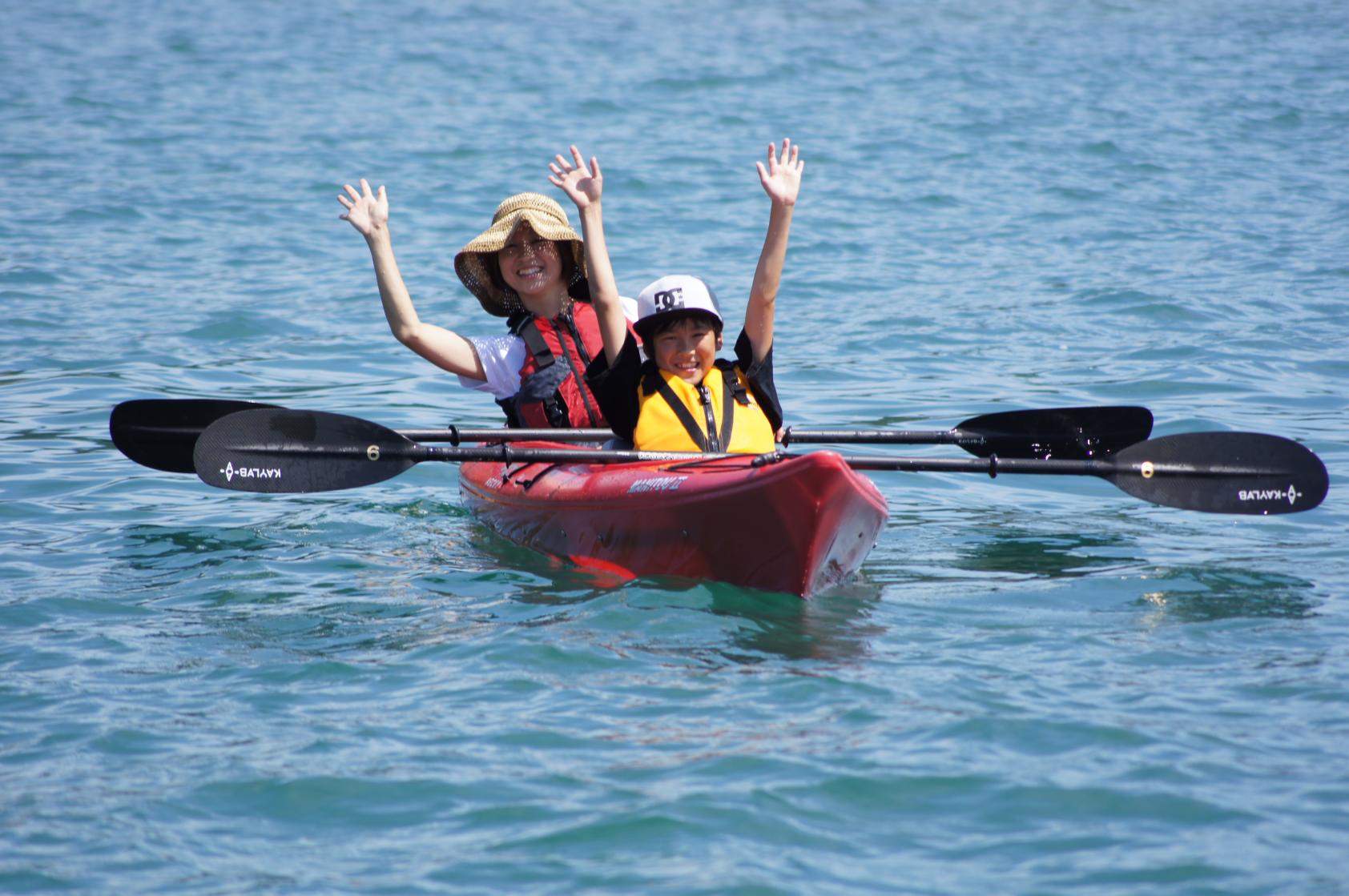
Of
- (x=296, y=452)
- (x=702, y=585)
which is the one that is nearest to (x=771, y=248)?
(x=702, y=585)

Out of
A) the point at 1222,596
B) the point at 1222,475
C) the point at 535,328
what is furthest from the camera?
the point at 535,328

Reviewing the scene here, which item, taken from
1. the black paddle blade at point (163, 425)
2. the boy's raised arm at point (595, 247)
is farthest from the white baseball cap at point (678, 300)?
the black paddle blade at point (163, 425)

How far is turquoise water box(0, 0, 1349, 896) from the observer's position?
12.2 ft

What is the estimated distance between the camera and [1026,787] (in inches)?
153

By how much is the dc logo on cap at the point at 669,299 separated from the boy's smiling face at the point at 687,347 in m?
0.10

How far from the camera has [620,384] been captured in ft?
18.7

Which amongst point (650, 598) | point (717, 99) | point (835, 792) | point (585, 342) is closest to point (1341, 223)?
point (717, 99)

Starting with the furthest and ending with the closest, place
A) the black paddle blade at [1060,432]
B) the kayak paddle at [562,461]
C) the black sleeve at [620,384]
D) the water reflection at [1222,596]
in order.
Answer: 1. the black paddle blade at [1060,432]
2. the kayak paddle at [562,461]
3. the black sleeve at [620,384]
4. the water reflection at [1222,596]

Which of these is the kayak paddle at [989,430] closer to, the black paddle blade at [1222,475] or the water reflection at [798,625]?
the black paddle blade at [1222,475]

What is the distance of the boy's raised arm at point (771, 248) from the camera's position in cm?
551

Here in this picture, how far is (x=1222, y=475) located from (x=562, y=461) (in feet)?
8.96

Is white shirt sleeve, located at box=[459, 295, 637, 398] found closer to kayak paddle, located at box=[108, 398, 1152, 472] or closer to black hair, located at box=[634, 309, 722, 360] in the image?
kayak paddle, located at box=[108, 398, 1152, 472]

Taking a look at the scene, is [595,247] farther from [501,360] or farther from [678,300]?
[501,360]

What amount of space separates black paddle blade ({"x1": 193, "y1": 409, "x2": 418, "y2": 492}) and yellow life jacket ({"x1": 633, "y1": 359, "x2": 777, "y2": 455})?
109cm
